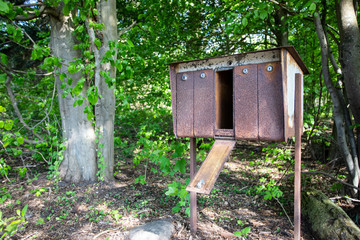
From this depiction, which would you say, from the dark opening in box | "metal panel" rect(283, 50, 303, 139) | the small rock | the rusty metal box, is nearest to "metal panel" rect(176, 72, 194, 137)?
the rusty metal box

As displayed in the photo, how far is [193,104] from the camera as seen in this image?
7.95 feet

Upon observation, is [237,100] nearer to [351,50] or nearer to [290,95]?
[290,95]

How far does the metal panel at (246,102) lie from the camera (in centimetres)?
210

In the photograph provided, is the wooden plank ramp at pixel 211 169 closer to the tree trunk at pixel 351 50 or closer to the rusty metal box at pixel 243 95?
the rusty metal box at pixel 243 95

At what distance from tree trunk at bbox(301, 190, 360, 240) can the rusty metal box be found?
1312 mm

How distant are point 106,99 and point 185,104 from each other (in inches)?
85.8

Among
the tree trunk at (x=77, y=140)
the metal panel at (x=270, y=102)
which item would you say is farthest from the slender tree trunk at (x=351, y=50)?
the tree trunk at (x=77, y=140)

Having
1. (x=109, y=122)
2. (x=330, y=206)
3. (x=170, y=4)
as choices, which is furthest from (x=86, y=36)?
(x=330, y=206)

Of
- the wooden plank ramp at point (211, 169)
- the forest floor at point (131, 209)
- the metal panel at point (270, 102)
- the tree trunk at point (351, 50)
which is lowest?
the forest floor at point (131, 209)

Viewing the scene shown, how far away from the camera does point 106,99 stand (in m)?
4.16

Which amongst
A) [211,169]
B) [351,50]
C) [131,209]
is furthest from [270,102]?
[131,209]

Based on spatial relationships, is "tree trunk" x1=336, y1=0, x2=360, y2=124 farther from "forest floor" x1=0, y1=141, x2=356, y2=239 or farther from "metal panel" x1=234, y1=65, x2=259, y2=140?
"metal panel" x1=234, y1=65, x2=259, y2=140

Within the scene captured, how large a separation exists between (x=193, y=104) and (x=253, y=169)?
405 cm

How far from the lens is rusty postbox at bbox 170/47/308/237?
6.49 feet
